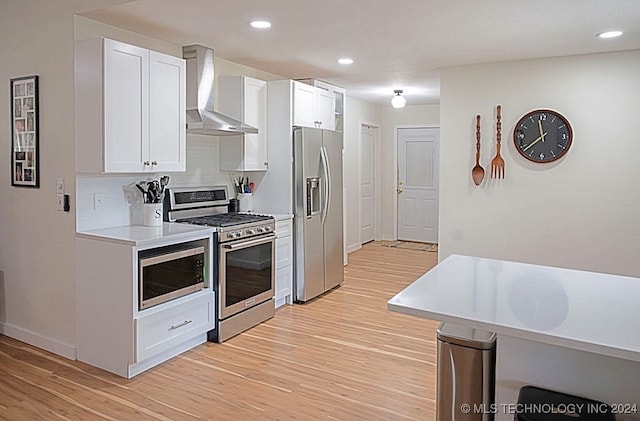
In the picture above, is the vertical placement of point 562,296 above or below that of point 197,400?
above

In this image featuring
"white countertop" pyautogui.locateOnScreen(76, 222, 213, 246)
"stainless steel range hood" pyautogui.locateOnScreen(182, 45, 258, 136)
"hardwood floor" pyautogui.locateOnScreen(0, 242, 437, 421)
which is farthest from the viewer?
"stainless steel range hood" pyautogui.locateOnScreen(182, 45, 258, 136)

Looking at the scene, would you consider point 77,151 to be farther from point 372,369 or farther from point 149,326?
point 372,369

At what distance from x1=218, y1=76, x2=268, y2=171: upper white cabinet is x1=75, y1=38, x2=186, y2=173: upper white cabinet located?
0.93m

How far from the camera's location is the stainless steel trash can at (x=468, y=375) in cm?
189

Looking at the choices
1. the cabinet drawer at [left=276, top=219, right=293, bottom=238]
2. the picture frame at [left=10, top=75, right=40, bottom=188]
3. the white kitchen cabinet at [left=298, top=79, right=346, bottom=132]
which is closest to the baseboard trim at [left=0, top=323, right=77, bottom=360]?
the picture frame at [left=10, top=75, right=40, bottom=188]

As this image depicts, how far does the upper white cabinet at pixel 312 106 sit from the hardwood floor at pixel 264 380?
6.64 feet

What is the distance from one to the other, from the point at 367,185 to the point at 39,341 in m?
5.70

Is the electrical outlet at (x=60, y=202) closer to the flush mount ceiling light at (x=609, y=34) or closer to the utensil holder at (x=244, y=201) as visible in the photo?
the utensil holder at (x=244, y=201)

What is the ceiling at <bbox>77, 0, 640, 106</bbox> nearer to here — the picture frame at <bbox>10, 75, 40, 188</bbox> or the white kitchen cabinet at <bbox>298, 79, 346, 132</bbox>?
the white kitchen cabinet at <bbox>298, 79, 346, 132</bbox>

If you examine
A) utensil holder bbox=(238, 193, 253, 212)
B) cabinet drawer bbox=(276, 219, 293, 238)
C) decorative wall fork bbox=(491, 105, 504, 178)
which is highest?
decorative wall fork bbox=(491, 105, 504, 178)

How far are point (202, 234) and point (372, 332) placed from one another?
1.62 metres

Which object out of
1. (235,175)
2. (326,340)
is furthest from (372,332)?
(235,175)

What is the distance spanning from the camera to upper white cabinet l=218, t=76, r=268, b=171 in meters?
4.42

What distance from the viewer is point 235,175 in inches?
189
